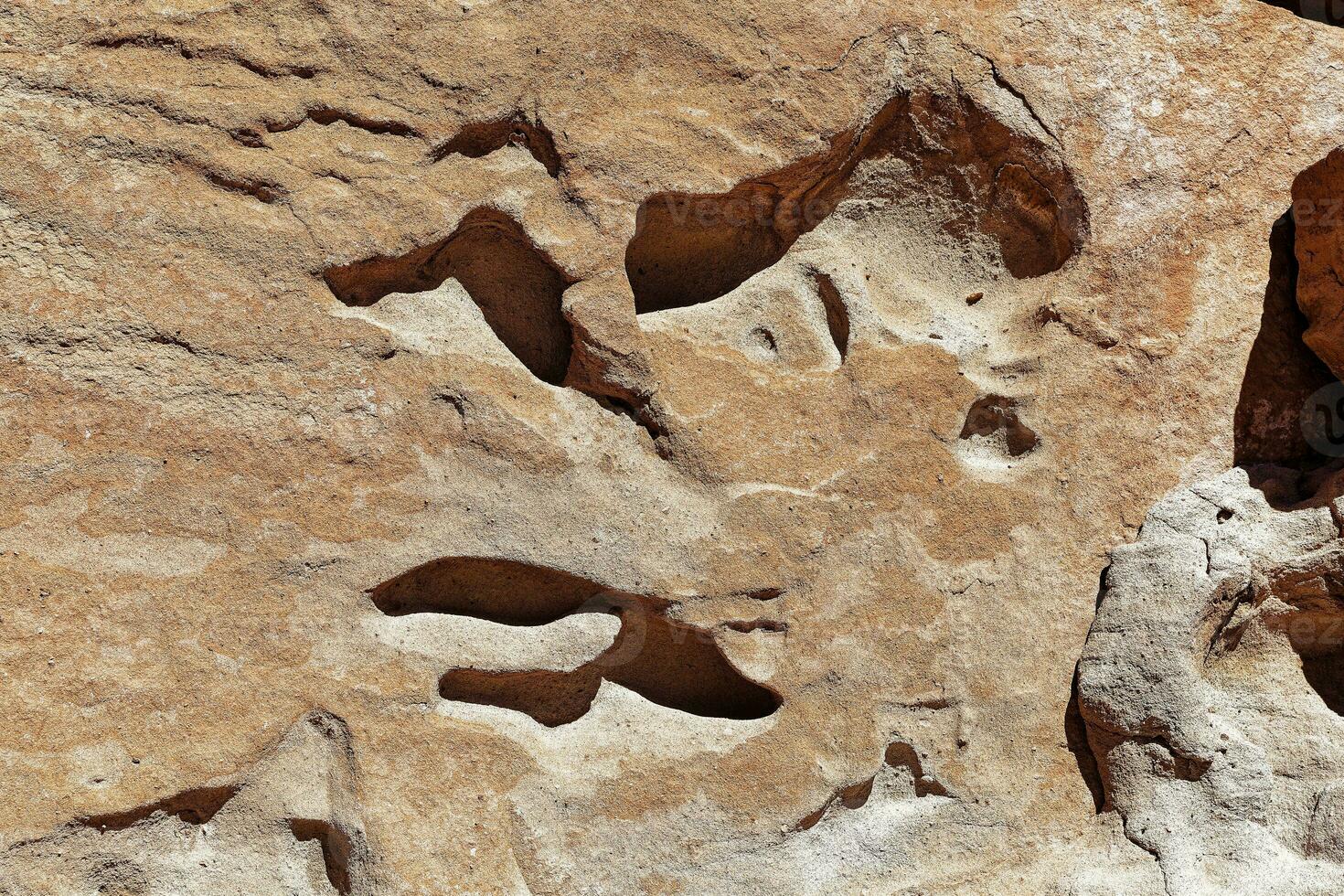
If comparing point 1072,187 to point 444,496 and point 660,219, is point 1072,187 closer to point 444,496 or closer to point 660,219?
point 660,219

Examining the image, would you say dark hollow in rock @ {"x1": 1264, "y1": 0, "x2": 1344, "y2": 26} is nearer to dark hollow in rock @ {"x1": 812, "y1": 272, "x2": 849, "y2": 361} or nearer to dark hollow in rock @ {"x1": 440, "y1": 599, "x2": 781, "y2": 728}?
dark hollow in rock @ {"x1": 812, "y1": 272, "x2": 849, "y2": 361}

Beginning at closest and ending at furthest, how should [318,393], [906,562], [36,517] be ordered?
[36,517] < [318,393] < [906,562]

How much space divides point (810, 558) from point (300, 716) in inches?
30.2

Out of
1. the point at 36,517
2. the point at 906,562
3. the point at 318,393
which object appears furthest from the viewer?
the point at 906,562

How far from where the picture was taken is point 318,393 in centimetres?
170

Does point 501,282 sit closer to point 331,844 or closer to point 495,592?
point 495,592

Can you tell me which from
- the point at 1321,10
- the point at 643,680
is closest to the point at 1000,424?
the point at 643,680

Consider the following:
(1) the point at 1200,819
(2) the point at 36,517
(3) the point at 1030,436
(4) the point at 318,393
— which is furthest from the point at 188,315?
(1) the point at 1200,819

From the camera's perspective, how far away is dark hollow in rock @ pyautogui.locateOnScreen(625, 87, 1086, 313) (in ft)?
6.22

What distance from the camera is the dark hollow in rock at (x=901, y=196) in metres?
1.90

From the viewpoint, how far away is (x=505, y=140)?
1807mm

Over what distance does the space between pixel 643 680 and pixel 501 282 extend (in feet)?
2.14

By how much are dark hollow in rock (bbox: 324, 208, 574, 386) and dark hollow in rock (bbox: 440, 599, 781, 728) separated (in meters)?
0.42

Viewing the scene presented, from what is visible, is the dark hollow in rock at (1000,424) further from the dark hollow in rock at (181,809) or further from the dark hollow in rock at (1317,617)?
the dark hollow in rock at (181,809)
